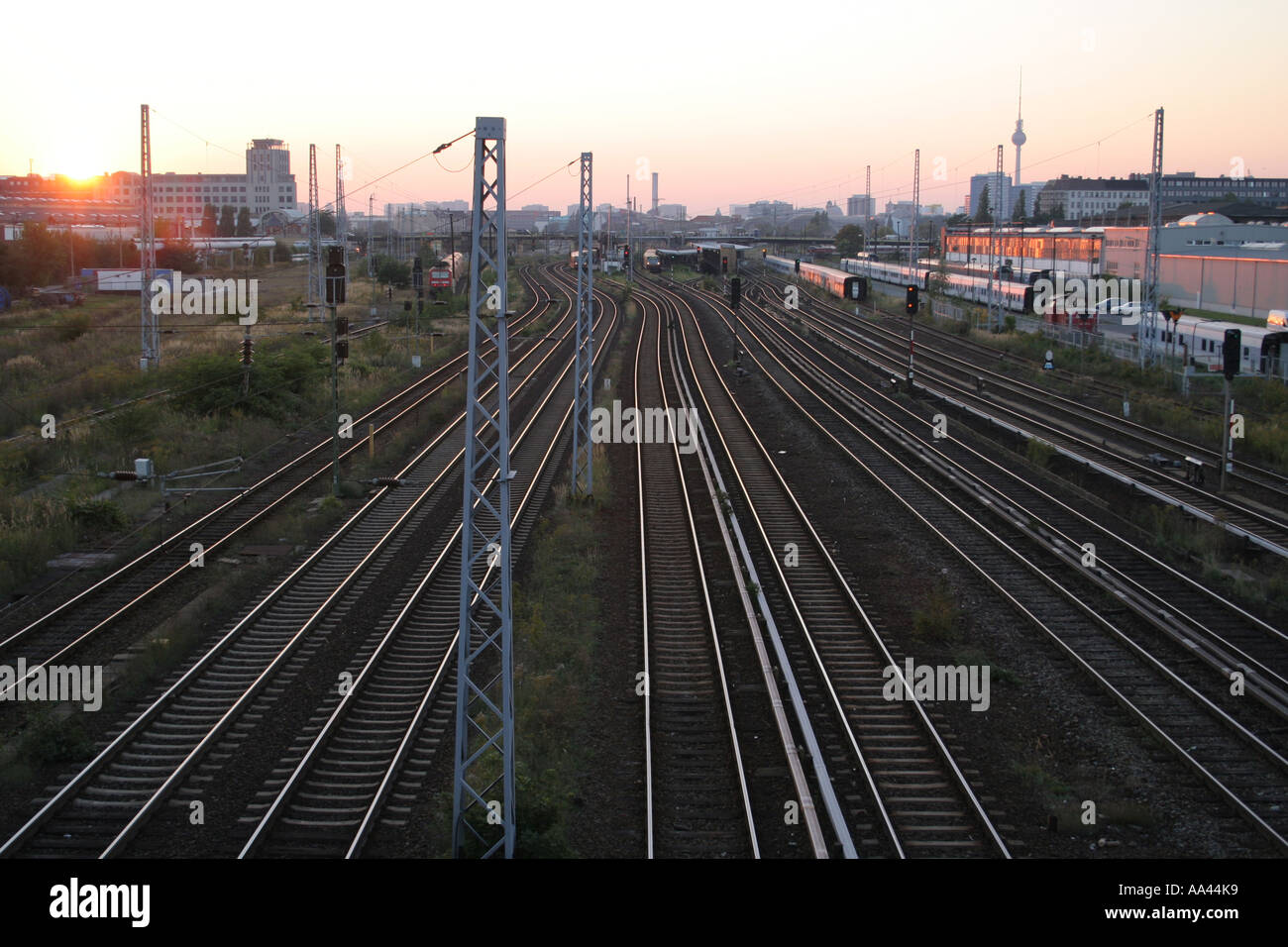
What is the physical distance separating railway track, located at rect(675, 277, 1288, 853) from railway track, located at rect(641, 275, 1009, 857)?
2.04 m

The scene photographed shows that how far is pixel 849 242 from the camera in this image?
138 m

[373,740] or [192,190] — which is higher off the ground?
[192,190]

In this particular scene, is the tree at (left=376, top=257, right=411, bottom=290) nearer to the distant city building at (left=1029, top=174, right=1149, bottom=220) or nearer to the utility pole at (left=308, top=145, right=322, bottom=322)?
the utility pole at (left=308, top=145, right=322, bottom=322)

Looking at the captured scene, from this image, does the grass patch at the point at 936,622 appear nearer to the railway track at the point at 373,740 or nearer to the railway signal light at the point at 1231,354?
the railway track at the point at 373,740

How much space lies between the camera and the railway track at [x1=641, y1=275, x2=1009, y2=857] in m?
8.52

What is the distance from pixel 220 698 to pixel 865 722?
→ 6.57m

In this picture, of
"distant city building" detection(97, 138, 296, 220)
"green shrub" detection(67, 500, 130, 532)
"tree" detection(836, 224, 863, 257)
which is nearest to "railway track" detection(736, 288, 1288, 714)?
"green shrub" detection(67, 500, 130, 532)

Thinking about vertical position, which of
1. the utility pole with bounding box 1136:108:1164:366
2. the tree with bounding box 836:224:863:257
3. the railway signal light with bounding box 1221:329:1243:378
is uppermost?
the tree with bounding box 836:224:863:257

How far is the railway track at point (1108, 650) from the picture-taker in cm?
932

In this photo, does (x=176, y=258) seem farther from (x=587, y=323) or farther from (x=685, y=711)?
(x=685, y=711)

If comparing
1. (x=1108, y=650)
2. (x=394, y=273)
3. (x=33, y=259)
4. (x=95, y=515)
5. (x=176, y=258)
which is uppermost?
(x=176, y=258)

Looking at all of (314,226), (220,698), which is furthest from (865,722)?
(314,226)

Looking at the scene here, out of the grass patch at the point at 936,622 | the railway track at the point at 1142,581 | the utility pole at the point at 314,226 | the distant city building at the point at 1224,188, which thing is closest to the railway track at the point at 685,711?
the grass patch at the point at 936,622
